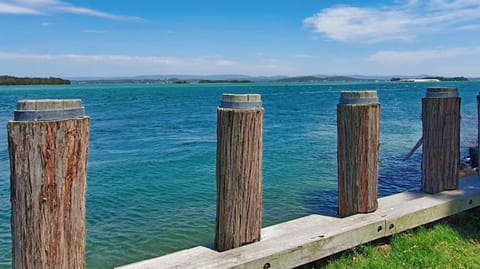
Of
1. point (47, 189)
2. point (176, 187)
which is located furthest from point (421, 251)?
point (176, 187)

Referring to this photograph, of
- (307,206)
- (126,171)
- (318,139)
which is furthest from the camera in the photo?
(318,139)

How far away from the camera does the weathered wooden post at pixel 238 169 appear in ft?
12.4

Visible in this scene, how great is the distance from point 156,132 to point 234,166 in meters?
19.9

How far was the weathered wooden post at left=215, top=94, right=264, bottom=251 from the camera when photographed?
378cm

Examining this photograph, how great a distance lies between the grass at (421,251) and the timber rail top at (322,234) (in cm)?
11

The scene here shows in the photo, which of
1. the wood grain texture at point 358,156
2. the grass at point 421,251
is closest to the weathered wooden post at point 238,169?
the grass at point 421,251

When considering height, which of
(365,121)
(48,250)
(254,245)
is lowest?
(254,245)

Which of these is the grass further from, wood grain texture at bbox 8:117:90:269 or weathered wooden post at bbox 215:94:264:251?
wood grain texture at bbox 8:117:90:269

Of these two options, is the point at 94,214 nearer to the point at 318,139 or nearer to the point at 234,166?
the point at 234,166

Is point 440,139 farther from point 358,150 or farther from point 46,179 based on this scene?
point 46,179

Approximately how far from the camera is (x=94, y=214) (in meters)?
8.99

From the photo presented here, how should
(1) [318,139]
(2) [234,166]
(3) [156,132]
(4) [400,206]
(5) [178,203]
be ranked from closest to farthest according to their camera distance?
1. (2) [234,166]
2. (4) [400,206]
3. (5) [178,203]
4. (1) [318,139]
5. (3) [156,132]

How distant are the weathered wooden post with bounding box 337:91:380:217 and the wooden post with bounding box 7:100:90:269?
270cm

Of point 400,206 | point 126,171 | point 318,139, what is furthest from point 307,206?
point 318,139
